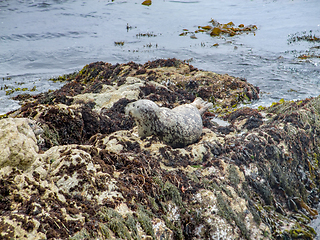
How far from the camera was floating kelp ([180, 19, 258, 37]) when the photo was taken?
23.4 m

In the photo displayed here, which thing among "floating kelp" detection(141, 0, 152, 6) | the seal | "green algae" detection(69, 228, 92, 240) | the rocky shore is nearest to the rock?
the rocky shore

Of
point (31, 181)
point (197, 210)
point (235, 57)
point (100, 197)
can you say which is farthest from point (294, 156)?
point (235, 57)

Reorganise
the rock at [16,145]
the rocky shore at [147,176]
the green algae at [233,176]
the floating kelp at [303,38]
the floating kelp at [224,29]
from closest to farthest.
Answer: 1. the rocky shore at [147,176]
2. the rock at [16,145]
3. the green algae at [233,176]
4. the floating kelp at [303,38]
5. the floating kelp at [224,29]

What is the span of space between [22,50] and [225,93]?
15.0m

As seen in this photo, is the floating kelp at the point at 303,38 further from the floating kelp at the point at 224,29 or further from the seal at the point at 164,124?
the seal at the point at 164,124

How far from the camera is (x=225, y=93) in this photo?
435 inches

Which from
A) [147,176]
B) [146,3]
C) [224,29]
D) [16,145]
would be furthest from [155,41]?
[16,145]

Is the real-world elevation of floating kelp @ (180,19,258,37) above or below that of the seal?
above

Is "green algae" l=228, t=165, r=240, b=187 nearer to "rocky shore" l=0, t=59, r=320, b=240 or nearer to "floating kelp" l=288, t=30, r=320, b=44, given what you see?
"rocky shore" l=0, t=59, r=320, b=240

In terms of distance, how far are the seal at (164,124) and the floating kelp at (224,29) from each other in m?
18.7

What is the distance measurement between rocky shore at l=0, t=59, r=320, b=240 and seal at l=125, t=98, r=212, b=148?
35cm

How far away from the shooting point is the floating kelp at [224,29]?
23.4 metres

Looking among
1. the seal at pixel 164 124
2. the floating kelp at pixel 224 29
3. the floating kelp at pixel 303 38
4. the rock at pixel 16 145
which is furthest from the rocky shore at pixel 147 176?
the floating kelp at pixel 224 29

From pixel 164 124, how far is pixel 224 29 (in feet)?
69.3
